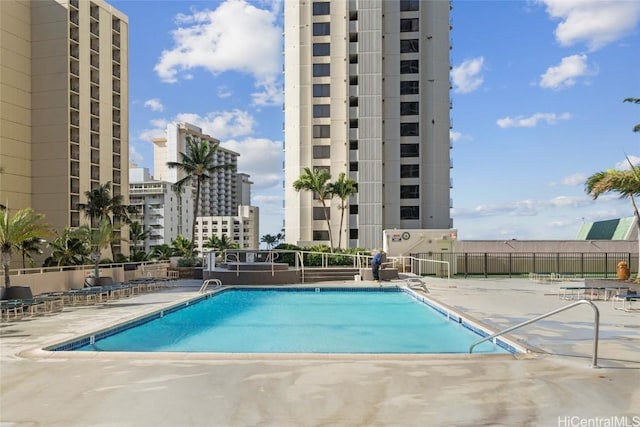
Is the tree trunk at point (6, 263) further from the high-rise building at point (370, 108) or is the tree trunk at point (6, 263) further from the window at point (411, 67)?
the window at point (411, 67)

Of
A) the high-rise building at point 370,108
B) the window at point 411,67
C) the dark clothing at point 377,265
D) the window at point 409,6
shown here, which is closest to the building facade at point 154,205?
the high-rise building at point 370,108

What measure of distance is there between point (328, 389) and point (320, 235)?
44332mm

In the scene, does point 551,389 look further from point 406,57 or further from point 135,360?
point 406,57

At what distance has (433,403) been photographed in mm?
5414

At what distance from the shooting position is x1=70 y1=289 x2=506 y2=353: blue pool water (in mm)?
10086

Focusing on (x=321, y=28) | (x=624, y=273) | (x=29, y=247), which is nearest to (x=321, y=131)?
(x=321, y=28)

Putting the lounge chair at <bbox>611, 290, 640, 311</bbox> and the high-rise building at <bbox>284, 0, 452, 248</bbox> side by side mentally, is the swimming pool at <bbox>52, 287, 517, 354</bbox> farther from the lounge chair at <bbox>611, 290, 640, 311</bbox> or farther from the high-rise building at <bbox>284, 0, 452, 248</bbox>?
the high-rise building at <bbox>284, 0, 452, 248</bbox>

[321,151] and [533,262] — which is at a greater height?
[321,151]

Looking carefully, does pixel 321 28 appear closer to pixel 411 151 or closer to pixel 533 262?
pixel 411 151

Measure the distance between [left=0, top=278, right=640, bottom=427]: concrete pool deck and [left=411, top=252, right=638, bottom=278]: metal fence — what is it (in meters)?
21.7

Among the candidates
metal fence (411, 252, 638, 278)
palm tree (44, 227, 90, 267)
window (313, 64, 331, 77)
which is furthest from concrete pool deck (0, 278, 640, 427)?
window (313, 64, 331, 77)

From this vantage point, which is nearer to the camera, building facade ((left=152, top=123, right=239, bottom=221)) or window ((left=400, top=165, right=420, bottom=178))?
window ((left=400, top=165, right=420, bottom=178))

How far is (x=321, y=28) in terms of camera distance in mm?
50656

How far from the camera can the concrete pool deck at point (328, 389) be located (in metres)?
5.02
